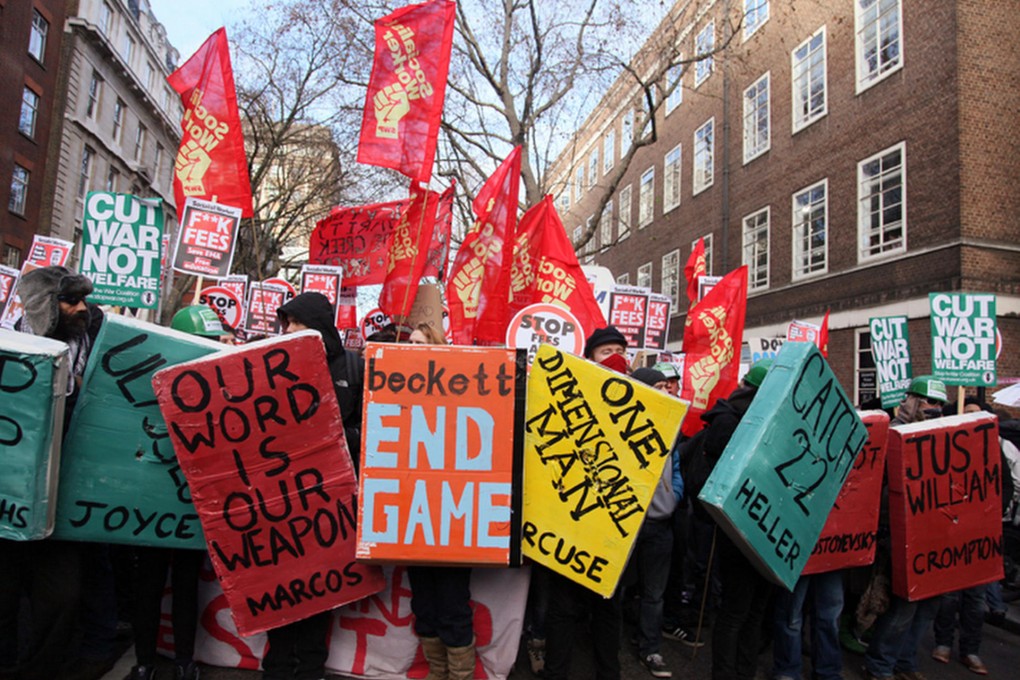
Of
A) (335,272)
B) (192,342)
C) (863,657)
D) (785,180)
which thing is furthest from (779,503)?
(785,180)

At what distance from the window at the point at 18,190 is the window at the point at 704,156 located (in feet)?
73.8

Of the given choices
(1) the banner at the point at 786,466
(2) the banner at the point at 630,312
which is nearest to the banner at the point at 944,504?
(1) the banner at the point at 786,466

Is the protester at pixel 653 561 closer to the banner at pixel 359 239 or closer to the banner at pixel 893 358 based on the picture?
the banner at pixel 893 358

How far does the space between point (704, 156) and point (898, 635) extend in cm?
2178

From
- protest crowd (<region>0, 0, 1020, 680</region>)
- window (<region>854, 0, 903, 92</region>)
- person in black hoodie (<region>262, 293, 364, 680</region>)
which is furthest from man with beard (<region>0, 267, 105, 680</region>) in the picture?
window (<region>854, 0, 903, 92</region>)

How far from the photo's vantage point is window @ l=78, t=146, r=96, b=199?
2702cm

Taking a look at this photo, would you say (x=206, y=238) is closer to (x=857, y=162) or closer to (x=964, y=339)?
(x=964, y=339)

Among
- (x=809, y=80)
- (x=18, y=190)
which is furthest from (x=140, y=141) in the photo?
(x=809, y=80)

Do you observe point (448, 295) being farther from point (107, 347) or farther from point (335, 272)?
point (335, 272)

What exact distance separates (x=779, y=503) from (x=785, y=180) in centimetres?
1772

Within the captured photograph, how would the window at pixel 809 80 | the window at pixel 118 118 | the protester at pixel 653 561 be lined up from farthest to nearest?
the window at pixel 118 118 → the window at pixel 809 80 → the protester at pixel 653 561

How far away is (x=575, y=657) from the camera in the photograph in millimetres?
4273

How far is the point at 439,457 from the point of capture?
3121 millimetres

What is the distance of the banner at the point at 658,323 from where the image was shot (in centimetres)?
1062
